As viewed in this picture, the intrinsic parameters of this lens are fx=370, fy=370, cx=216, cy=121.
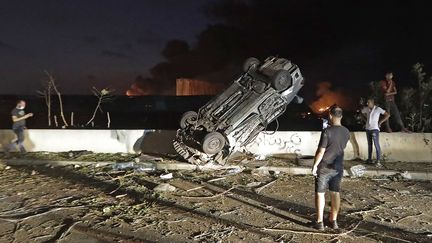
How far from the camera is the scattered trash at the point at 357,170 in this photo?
9133 millimetres

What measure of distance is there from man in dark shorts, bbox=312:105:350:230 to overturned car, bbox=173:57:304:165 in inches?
170

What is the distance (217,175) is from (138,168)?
2161 millimetres

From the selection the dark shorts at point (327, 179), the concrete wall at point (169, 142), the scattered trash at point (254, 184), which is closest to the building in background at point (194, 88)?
the concrete wall at point (169, 142)

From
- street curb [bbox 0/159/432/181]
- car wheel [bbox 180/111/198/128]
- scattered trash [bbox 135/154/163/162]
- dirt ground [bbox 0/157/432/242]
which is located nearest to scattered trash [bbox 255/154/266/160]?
street curb [bbox 0/159/432/181]

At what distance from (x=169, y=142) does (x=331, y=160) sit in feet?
23.3

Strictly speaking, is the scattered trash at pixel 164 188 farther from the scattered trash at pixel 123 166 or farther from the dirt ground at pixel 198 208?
the scattered trash at pixel 123 166

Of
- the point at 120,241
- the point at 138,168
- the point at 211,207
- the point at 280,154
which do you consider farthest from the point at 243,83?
the point at 120,241

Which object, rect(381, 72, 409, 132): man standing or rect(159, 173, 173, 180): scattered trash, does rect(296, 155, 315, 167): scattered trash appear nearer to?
rect(381, 72, 409, 132): man standing

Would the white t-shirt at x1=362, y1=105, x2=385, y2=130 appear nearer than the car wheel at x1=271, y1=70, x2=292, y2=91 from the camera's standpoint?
No

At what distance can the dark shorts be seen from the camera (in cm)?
534

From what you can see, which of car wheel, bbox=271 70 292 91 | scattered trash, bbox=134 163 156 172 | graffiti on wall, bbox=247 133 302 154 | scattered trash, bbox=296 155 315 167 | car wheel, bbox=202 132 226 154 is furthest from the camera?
graffiti on wall, bbox=247 133 302 154

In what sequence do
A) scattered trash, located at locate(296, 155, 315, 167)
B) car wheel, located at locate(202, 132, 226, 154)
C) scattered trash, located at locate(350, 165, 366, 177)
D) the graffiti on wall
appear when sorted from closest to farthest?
scattered trash, located at locate(350, 165, 366, 177), car wheel, located at locate(202, 132, 226, 154), scattered trash, located at locate(296, 155, 315, 167), the graffiti on wall

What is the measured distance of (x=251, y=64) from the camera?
409 inches

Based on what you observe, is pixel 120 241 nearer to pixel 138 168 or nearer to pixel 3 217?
pixel 3 217
